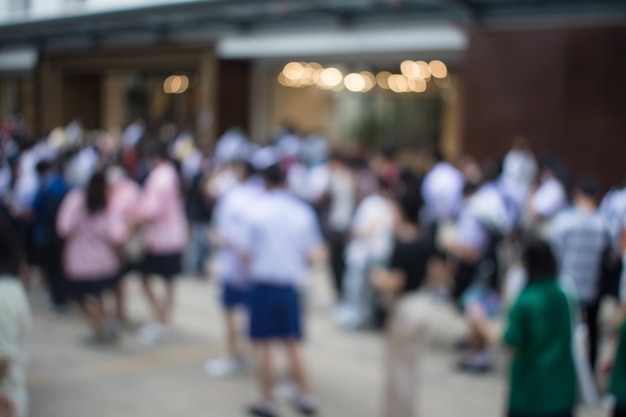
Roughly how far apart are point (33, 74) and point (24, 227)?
1598 centimetres

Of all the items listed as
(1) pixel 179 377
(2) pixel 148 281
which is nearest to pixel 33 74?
(2) pixel 148 281

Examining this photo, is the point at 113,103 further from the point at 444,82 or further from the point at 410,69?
the point at 444,82

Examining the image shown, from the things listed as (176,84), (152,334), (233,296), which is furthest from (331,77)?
(233,296)

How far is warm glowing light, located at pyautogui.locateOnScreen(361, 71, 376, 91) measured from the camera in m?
20.2

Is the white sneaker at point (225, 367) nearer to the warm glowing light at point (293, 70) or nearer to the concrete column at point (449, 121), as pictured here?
the warm glowing light at point (293, 70)

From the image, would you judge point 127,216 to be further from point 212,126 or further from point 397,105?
point 397,105

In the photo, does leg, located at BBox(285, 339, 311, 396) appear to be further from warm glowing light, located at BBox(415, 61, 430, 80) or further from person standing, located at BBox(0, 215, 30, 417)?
warm glowing light, located at BBox(415, 61, 430, 80)

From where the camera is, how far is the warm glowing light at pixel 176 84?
22.3 m

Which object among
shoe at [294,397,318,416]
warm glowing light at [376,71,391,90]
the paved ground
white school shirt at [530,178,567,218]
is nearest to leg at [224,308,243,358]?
the paved ground

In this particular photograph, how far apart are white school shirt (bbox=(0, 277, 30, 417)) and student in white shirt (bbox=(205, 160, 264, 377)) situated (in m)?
2.53

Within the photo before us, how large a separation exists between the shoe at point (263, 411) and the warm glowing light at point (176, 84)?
17073 mm

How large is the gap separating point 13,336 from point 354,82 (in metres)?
17.4

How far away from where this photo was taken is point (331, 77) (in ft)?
68.0

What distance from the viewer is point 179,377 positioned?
7.09m
